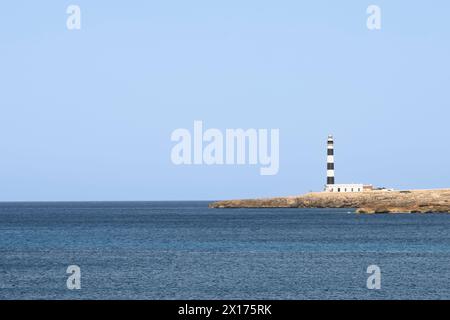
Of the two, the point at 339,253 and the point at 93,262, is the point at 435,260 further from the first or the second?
the point at 93,262

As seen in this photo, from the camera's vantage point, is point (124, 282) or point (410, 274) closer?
point (124, 282)

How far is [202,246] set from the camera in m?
85.8

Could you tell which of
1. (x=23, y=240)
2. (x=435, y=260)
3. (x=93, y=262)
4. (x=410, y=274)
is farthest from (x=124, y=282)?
(x=23, y=240)

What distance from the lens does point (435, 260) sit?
6800 centimetres
